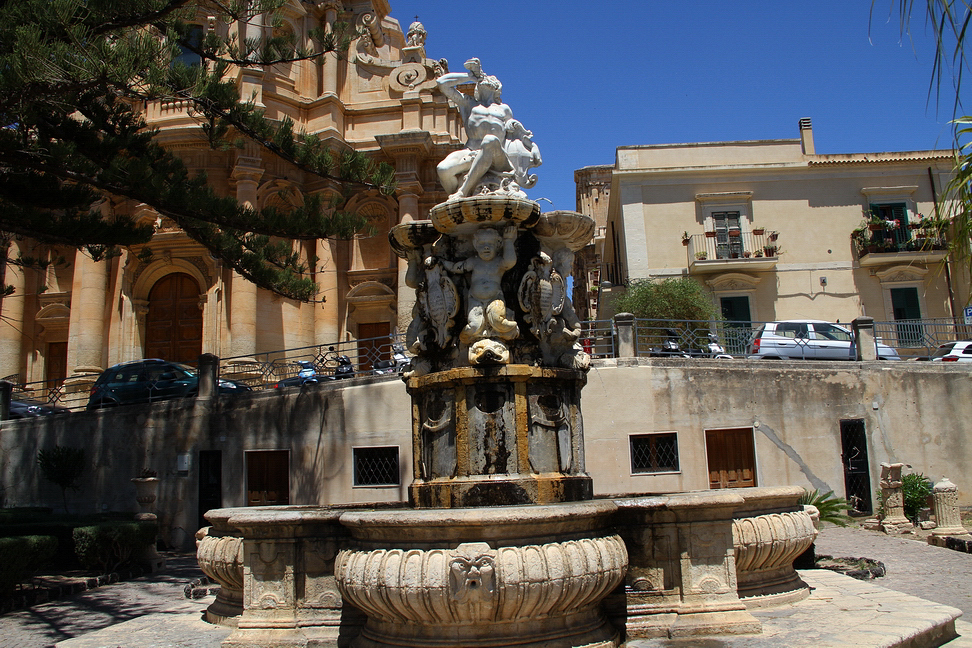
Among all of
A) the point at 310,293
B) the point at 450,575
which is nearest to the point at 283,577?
the point at 450,575

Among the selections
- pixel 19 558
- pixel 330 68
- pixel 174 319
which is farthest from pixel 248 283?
pixel 19 558

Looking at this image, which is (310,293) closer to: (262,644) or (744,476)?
(262,644)

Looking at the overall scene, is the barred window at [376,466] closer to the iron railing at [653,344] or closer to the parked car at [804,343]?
the iron railing at [653,344]

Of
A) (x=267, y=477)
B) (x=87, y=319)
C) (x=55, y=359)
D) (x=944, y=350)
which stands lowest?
(x=267, y=477)

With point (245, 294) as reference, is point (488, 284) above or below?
below

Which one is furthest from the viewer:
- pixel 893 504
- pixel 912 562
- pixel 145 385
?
pixel 145 385

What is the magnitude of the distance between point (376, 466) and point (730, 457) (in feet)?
24.2

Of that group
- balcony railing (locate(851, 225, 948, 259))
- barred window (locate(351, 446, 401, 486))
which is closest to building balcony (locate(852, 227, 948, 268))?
balcony railing (locate(851, 225, 948, 259))

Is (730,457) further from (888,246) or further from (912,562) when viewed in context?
(888,246)

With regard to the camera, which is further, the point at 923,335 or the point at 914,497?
the point at 923,335

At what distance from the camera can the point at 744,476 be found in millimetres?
15812

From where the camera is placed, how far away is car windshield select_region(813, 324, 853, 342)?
18.7 m

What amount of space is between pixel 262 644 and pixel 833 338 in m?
16.8

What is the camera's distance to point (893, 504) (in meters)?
14.1
